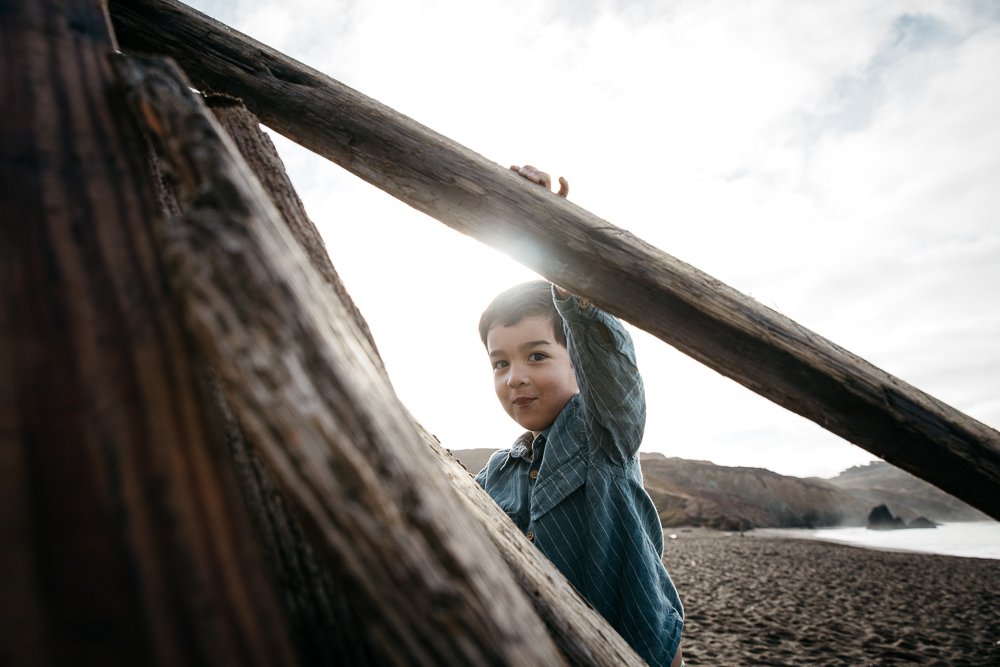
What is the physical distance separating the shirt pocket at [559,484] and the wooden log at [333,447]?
1.70 metres

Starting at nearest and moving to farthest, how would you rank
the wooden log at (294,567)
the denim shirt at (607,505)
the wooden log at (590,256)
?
the wooden log at (294,567), the wooden log at (590,256), the denim shirt at (607,505)

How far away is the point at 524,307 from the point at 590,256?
5.97ft

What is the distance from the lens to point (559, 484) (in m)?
2.08

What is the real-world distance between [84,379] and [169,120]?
→ 23 centimetres

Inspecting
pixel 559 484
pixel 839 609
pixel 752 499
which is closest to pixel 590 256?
pixel 559 484

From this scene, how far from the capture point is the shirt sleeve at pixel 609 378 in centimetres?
185

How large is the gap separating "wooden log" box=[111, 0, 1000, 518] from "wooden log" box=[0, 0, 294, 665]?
441mm

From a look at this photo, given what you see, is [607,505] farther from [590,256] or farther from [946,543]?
[946,543]

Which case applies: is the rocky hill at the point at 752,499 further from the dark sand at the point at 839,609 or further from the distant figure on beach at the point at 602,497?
the distant figure on beach at the point at 602,497

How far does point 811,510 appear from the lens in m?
35.2

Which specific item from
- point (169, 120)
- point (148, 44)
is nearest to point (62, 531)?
point (169, 120)

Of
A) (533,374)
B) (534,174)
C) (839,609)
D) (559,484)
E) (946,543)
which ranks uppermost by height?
(534,174)

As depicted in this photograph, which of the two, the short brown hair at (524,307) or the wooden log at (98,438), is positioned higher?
the short brown hair at (524,307)

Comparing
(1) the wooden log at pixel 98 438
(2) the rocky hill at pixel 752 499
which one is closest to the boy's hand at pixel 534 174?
(1) the wooden log at pixel 98 438
